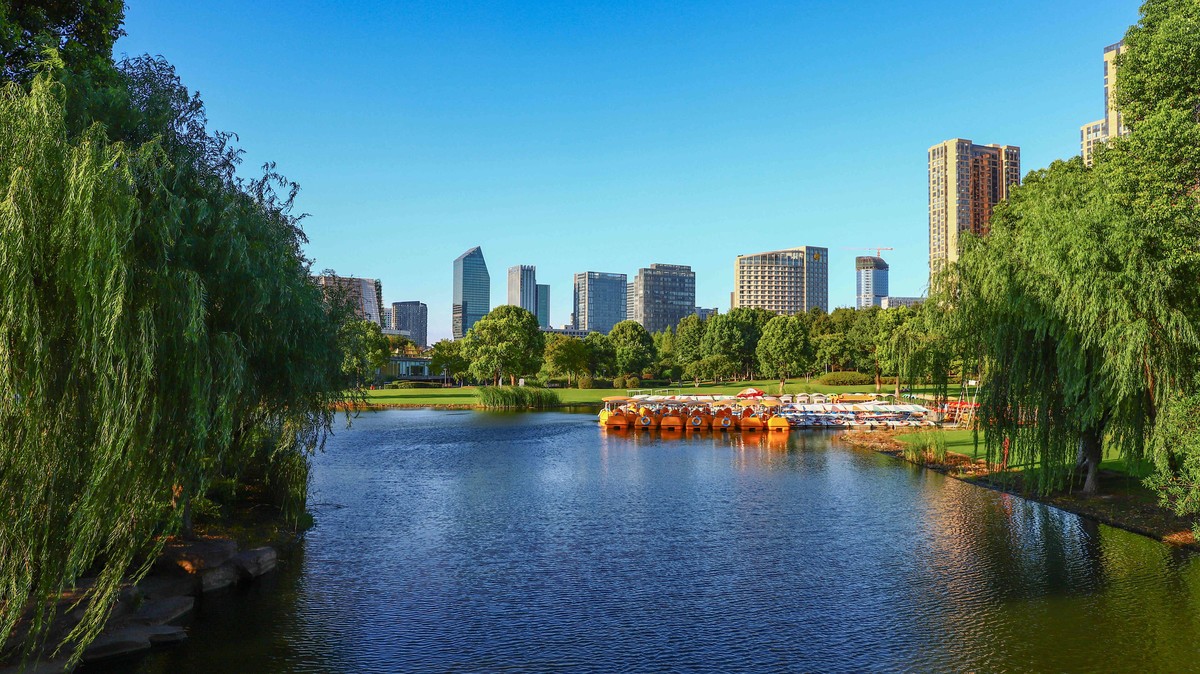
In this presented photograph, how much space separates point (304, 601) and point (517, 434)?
3783 centimetres

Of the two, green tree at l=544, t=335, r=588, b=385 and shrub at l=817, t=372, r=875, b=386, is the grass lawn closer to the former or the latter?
shrub at l=817, t=372, r=875, b=386

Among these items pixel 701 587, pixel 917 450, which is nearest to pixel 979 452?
pixel 917 450

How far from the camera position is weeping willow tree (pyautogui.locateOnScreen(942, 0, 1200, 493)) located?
73.6 ft

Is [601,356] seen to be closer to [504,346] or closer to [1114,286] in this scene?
[504,346]

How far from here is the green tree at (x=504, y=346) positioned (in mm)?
97125

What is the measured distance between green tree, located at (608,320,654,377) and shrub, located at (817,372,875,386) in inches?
1134

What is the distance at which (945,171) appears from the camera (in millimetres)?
190250

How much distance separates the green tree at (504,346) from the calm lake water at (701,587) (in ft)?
208

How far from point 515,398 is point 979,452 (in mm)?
51493

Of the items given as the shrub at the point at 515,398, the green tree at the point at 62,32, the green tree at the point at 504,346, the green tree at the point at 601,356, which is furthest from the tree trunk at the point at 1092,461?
the green tree at the point at 601,356

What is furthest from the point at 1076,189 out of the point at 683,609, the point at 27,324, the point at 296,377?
the point at 27,324

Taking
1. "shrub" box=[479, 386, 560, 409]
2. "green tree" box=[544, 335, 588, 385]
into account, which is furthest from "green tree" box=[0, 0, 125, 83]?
"green tree" box=[544, 335, 588, 385]

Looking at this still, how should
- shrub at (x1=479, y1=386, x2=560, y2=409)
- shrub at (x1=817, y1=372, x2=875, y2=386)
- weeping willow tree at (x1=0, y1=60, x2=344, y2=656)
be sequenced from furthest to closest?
shrub at (x1=817, y1=372, x2=875, y2=386) → shrub at (x1=479, y1=386, x2=560, y2=409) → weeping willow tree at (x1=0, y1=60, x2=344, y2=656)

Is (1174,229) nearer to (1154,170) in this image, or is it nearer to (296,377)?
(1154,170)
